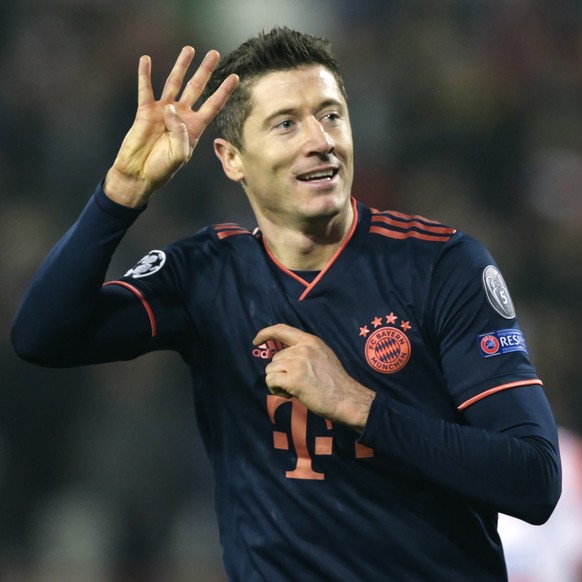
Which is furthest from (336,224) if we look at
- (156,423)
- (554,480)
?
(156,423)

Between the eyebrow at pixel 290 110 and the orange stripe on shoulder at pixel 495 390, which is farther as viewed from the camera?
the eyebrow at pixel 290 110

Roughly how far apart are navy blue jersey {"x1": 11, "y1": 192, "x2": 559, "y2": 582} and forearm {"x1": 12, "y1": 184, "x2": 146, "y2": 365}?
12 millimetres

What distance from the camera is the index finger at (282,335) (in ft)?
8.47

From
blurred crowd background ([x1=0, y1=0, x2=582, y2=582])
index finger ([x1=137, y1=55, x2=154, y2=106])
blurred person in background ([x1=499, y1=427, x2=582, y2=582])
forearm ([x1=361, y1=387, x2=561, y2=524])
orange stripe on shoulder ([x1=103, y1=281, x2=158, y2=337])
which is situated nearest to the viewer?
forearm ([x1=361, y1=387, x2=561, y2=524])

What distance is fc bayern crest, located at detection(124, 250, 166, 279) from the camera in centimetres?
299

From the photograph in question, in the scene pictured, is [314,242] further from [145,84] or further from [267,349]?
[145,84]

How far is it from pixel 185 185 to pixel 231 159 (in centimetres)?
305

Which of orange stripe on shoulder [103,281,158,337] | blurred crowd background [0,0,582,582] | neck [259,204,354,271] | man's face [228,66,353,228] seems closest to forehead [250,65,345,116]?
man's face [228,66,353,228]

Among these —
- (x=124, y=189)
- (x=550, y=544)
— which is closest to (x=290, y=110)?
(x=124, y=189)

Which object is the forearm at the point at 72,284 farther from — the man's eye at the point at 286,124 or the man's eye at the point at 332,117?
the man's eye at the point at 332,117

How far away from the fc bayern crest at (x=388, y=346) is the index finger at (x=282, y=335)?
0.20m

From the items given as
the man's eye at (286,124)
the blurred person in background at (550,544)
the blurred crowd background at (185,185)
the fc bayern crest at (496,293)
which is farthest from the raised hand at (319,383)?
the blurred crowd background at (185,185)

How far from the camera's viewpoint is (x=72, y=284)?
2734 mm

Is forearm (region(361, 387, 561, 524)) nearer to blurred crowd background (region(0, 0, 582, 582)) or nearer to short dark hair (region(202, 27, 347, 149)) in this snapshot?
short dark hair (region(202, 27, 347, 149))
